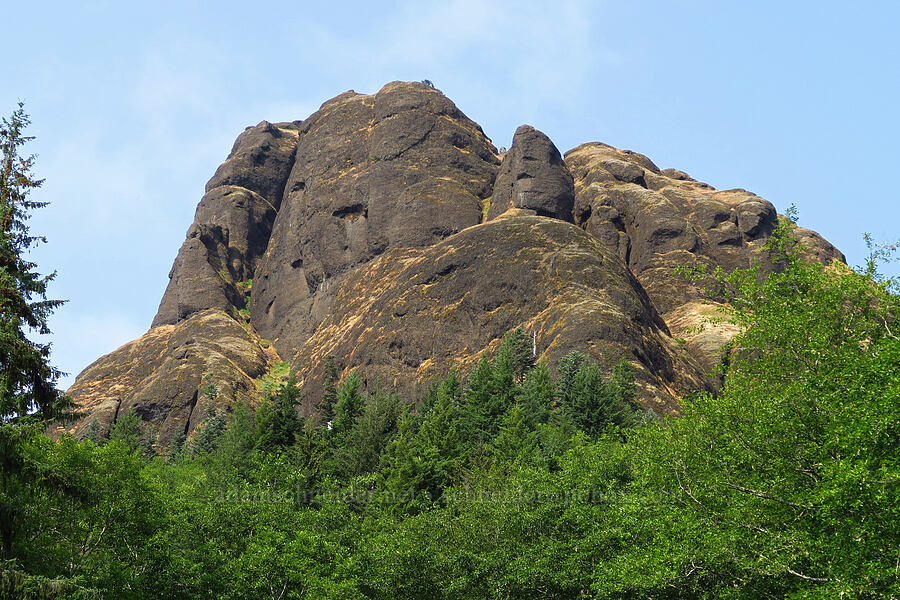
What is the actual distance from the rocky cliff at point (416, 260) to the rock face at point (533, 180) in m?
0.39

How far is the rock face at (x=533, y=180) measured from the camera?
412 feet

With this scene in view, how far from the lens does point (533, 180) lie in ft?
421

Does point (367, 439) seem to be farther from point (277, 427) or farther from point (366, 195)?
point (366, 195)

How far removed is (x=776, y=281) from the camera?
32.3 meters

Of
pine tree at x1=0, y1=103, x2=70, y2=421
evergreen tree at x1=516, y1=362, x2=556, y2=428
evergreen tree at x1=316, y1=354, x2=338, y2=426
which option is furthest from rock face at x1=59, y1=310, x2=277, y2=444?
pine tree at x1=0, y1=103, x2=70, y2=421

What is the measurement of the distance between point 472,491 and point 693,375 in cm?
5885

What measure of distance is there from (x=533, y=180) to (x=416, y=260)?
25.6 meters

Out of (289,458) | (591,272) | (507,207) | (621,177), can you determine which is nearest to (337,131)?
(507,207)

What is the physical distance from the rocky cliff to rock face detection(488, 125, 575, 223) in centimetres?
39

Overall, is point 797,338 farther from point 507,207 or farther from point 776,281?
point 507,207

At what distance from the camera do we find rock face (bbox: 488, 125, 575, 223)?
125625 mm

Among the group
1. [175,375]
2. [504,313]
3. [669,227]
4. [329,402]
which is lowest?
[329,402]

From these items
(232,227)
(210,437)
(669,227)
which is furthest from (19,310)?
(232,227)

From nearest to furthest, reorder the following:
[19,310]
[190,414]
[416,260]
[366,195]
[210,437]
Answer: [19,310], [210,437], [190,414], [416,260], [366,195]
